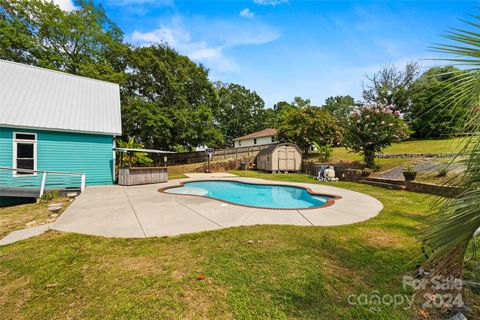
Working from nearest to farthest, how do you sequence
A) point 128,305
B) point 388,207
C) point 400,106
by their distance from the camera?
point 128,305 < point 388,207 < point 400,106

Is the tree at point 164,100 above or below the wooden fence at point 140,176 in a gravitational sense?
above

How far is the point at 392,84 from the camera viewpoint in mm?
27359

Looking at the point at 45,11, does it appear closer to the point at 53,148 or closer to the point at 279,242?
the point at 53,148

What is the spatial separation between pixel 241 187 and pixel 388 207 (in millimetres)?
7196

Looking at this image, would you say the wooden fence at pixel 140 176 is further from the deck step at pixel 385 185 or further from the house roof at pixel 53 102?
the deck step at pixel 385 185

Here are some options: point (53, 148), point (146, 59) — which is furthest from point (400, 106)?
point (53, 148)

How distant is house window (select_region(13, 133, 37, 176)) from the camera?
9.03 meters

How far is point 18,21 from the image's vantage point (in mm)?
16750

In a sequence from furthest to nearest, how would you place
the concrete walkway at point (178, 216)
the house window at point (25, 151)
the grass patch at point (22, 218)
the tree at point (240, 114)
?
the tree at point (240, 114) → the house window at point (25, 151) → the grass patch at point (22, 218) → the concrete walkway at point (178, 216)

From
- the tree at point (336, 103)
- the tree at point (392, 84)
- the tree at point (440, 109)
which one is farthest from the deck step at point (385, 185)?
the tree at point (336, 103)

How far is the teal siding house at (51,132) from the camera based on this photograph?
29.0 ft

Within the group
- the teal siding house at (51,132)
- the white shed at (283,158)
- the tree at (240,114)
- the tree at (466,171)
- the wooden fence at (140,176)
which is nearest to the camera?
the tree at (466,171)

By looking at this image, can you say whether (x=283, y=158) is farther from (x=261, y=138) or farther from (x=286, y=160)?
(x=261, y=138)

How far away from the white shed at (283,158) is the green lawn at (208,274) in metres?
13.1
